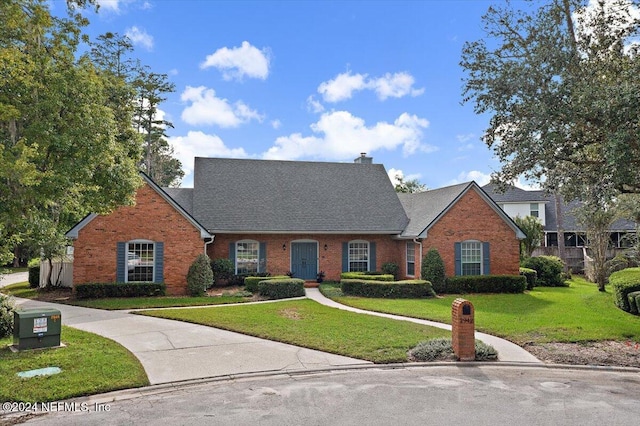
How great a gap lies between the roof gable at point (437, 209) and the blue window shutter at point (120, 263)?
1394 centimetres

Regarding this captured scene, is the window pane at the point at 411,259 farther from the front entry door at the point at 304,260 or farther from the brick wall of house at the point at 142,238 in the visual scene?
the brick wall of house at the point at 142,238

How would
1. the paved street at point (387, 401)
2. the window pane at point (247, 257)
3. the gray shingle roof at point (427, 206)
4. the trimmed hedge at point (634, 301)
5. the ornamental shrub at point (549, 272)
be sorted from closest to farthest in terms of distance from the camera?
the paved street at point (387, 401) < the trimmed hedge at point (634, 301) < the gray shingle roof at point (427, 206) < the window pane at point (247, 257) < the ornamental shrub at point (549, 272)

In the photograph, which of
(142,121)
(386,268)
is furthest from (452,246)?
(142,121)

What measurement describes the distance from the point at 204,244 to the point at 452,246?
40.7 ft

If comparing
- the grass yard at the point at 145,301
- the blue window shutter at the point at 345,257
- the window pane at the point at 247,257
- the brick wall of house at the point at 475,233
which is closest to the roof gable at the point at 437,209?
the brick wall of house at the point at 475,233

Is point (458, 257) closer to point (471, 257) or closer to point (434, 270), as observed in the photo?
point (471, 257)

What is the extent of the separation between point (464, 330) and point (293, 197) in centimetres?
1683

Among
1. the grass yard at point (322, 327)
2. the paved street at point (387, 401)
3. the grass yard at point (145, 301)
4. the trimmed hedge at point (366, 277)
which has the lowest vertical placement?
the paved street at point (387, 401)

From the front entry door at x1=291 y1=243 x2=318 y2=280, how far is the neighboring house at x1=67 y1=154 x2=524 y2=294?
6cm

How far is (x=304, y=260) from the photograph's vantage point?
78.5 feet

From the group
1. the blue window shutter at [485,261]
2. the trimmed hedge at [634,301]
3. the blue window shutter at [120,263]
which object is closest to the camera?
the trimmed hedge at [634,301]

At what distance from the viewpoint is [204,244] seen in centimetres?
2050

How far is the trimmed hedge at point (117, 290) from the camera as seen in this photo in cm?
1816

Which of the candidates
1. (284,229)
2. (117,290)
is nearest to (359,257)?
(284,229)
